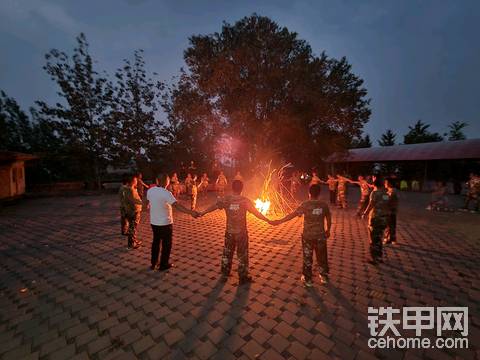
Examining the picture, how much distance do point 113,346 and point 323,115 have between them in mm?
17240

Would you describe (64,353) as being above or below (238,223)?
below

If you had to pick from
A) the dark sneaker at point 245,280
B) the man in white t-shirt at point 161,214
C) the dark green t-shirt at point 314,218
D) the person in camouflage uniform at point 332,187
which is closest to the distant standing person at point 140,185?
the man in white t-shirt at point 161,214

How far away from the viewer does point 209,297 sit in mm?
4461

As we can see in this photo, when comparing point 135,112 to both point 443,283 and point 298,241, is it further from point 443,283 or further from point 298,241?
point 443,283

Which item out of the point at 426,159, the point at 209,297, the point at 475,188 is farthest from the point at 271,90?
the point at 426,159

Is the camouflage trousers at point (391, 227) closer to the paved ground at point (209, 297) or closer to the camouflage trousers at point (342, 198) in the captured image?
the paved ground at point (209, 297)

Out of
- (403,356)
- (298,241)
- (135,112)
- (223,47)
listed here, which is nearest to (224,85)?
(223,47)

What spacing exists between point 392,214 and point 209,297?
602 centimetres

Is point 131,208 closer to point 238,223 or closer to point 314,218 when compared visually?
point 238,223

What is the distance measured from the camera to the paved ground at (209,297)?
3.26 metres

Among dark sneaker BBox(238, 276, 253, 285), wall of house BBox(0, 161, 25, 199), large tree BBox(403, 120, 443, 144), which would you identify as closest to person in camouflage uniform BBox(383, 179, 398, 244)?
dark sneaker BBox(238, 276, 253, 285)

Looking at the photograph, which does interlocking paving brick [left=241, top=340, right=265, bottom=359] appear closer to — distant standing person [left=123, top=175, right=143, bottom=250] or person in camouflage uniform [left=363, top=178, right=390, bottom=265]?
person in camouflage uniform [left=363, top=178, right=390, bottom=265]

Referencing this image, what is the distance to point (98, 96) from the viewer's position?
941 inches

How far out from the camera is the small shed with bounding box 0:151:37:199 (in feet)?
52.3
